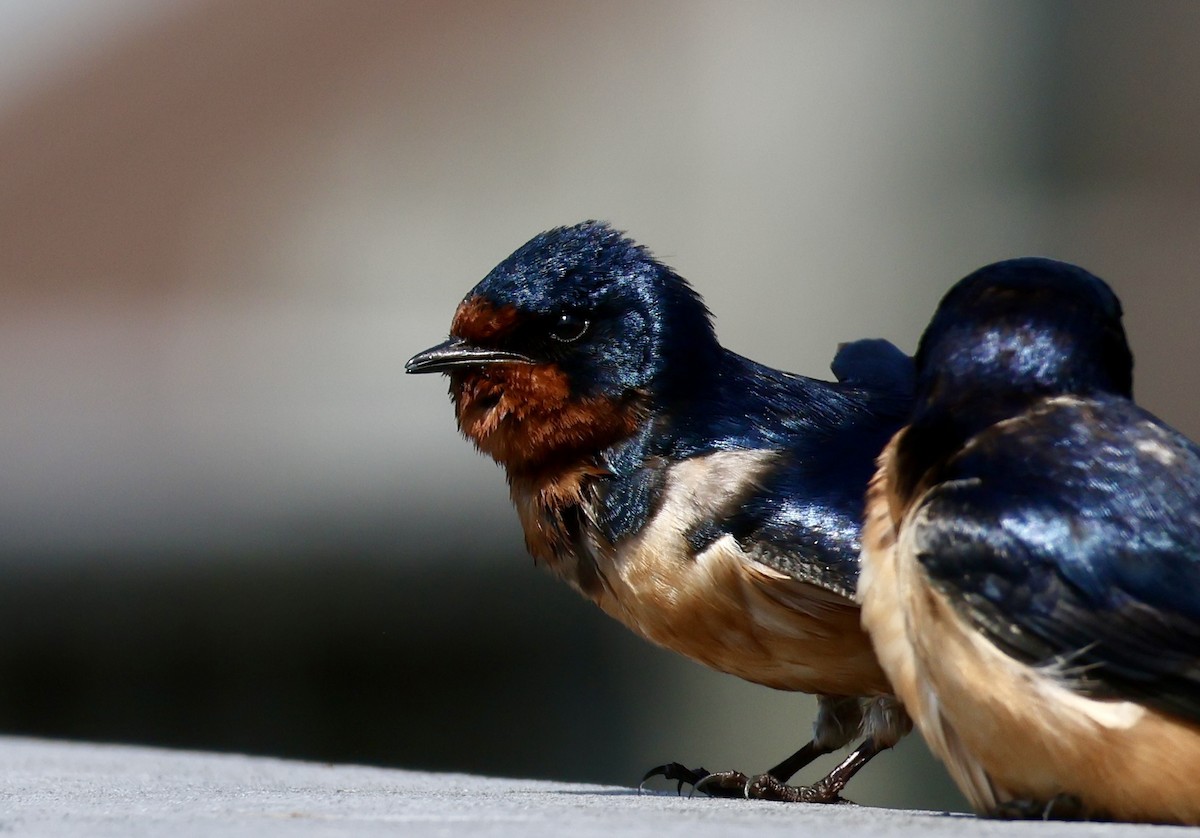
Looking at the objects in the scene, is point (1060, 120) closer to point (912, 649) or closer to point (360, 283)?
point (360, 283)

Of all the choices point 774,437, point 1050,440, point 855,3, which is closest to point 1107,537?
point 1050,440

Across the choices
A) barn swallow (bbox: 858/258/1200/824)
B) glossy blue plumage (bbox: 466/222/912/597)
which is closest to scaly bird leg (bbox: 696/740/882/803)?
glossy blue plumage (bbox: 466/222/912/597)

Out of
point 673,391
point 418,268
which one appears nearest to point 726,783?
point 673,391

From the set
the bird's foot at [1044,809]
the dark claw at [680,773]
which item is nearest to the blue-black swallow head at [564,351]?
the dark claw at [680,773]

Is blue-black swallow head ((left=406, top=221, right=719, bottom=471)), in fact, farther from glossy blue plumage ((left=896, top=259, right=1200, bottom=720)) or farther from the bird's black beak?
glossy blue plumage ((left=896, top=259, right=1200, bottom=720))

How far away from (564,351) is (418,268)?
383 inches

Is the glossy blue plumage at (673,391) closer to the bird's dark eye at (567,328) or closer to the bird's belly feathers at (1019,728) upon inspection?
the bird's dark eye at (567,328)

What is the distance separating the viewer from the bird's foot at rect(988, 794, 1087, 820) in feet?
8.57

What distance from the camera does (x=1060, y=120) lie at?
38.7 ft

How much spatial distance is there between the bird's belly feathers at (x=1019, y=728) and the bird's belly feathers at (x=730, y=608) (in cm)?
77

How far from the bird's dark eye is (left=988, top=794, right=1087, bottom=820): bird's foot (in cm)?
160

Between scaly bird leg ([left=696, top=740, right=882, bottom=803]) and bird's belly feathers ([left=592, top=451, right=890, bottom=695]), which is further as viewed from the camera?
scaly bird leg ([left=696, top=740, right=882, bottom=803])

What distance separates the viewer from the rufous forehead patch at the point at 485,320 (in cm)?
398

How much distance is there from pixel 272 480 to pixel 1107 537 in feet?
32.0
